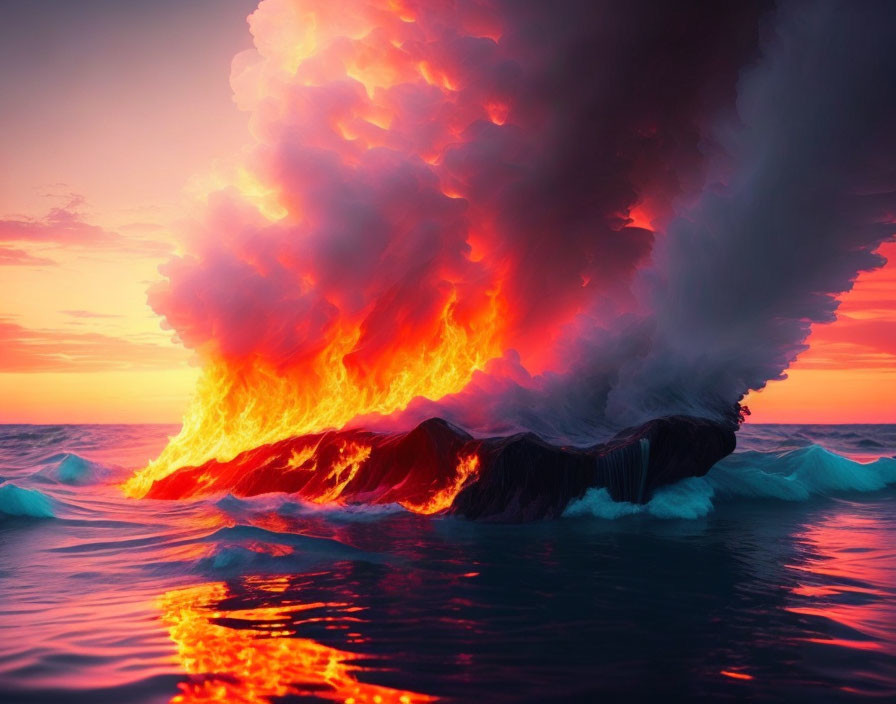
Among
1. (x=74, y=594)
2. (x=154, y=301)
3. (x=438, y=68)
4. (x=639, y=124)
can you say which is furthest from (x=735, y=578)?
(x=154, y=301)

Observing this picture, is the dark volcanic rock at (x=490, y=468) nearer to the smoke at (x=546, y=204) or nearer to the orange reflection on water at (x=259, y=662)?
the smoke at (x=546, y=204)

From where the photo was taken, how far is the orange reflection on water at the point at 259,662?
4.90 m

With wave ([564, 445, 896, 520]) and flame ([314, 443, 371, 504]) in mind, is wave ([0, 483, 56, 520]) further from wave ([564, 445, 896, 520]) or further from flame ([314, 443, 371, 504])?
wave ([564, 445, 896, 520])

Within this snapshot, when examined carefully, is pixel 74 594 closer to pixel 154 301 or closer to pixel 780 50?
pixel 154 301

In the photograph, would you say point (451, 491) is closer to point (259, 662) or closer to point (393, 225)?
point (393, 225)

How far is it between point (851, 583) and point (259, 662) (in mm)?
6692

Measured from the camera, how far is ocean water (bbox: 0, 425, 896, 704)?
203 inches

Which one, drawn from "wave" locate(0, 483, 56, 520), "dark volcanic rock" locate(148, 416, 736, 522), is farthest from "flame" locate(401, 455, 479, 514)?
"wave" locate(0, 483, 56, 520)

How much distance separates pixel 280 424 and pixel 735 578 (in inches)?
473

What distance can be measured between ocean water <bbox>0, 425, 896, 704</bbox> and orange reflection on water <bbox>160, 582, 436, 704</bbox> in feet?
0.08

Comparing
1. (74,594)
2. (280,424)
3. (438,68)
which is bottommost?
(74,594)

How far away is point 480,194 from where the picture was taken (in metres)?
15.9

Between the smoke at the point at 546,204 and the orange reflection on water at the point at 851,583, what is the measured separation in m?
4.91

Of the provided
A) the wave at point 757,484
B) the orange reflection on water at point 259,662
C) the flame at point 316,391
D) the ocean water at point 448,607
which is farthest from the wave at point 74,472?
the orange reflection on water at point 259,662
